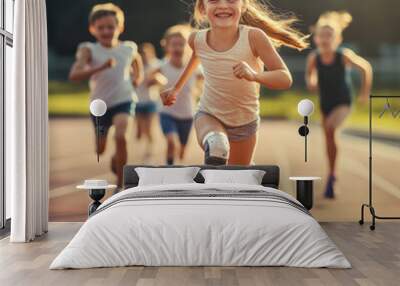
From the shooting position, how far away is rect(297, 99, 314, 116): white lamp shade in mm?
7504

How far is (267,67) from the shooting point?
25.4 feet

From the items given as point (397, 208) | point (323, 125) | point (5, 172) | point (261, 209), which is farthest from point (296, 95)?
point (5, 172)

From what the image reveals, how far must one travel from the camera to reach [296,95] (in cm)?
782

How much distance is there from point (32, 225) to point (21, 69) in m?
1.59

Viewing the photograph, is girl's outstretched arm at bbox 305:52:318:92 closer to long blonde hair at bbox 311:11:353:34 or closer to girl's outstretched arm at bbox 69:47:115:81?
long blonde hair at bbox 311:11:353:34

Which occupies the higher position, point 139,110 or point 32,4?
point 32,4

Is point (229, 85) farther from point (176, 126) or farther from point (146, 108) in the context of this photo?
point (146, 108)

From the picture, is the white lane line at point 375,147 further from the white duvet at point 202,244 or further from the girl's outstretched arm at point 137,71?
the white duvet at point 202,244

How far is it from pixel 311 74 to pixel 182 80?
1.57m

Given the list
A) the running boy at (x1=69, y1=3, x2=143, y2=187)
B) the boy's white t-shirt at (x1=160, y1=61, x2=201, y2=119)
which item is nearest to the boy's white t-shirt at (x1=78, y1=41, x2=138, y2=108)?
the running boy at (x1=69, y1=3, x2=143, y2=187)

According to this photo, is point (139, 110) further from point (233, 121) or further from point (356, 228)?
point (356, 228)

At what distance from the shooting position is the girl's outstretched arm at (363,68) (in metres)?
7.82

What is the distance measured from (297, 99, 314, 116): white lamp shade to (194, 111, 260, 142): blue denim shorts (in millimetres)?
538

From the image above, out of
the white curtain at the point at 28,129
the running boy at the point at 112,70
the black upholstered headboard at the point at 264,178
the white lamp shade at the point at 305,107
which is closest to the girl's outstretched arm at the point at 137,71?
the running boy at the point at 112,70
